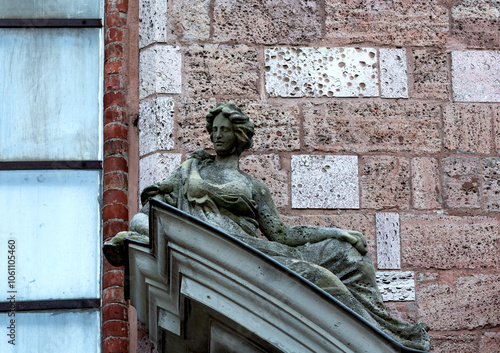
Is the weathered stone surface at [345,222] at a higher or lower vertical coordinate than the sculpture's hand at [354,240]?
higher

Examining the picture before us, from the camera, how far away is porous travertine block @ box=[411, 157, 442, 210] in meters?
6.95

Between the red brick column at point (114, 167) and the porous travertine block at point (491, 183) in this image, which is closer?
the red brick column at point (114, 167)

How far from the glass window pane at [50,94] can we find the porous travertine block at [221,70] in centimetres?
60

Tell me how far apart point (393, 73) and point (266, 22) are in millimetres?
712

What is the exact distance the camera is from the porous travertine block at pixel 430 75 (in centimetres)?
722

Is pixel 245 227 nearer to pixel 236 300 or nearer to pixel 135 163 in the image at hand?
pixel 236 300

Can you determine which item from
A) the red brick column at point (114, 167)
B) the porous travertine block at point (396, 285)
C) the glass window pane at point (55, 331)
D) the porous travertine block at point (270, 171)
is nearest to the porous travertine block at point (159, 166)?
the red brick column at point (114, 167)

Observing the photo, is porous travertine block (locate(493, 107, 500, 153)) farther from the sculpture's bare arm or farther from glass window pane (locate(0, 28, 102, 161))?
glass window pane (locate(0, 28, 102, 161))

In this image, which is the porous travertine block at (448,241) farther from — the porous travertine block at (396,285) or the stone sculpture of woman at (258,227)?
the stone sculpture of woman at (258,227)

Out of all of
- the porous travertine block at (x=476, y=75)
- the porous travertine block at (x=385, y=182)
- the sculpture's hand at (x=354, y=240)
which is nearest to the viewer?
the sculpture's hand at (x=354, y=240)

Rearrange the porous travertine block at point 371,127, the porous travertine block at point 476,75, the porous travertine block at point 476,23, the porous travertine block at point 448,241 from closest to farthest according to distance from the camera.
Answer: the porous travertine block at point 448,241, the porous travertine block at point 371,127, the porous travertine block at point 476,75, the porous travertine block at point 476,23

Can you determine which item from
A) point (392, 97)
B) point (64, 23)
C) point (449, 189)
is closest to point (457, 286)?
point (449, 189)

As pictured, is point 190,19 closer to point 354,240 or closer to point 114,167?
point 114,167

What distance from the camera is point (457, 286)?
22.1 ft
